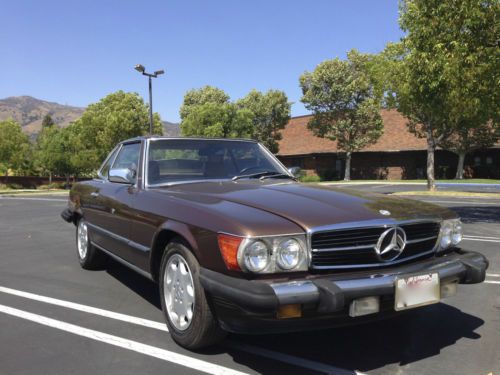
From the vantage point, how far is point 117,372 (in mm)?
Result: 3057

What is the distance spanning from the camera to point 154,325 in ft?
12.9

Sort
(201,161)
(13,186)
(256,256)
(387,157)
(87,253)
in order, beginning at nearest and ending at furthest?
1. (256,256)
2. (201,161)
3. (87,253)
4. (387,157)
5. (13,186)

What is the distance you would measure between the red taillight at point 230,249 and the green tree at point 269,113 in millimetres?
41210

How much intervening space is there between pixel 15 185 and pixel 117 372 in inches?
2021

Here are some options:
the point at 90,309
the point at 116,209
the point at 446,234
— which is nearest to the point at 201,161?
the point at 116,209

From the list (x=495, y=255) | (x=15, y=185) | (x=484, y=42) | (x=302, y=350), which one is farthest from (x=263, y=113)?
(x=302, y=350)

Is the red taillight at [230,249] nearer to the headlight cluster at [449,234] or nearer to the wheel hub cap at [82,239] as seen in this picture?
the headlight cluster at [449,234]

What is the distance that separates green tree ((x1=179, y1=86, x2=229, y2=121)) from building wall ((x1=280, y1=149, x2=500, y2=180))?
1120cm

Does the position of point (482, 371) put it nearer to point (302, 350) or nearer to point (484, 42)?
point (302, 350)

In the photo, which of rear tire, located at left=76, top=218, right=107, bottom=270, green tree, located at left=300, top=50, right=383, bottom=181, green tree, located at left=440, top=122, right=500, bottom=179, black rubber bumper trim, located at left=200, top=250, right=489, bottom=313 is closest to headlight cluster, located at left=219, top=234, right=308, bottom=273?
black rubber bumper trim, located at left=200, top=250, right=489, bottom=313

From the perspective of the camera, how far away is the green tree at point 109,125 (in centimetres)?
3866

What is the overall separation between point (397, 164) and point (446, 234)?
39.3 m

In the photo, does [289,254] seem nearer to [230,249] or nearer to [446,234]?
[230,249]

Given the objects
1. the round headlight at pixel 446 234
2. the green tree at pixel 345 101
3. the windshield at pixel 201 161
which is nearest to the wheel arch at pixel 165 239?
the windshield at pixel 201 161
